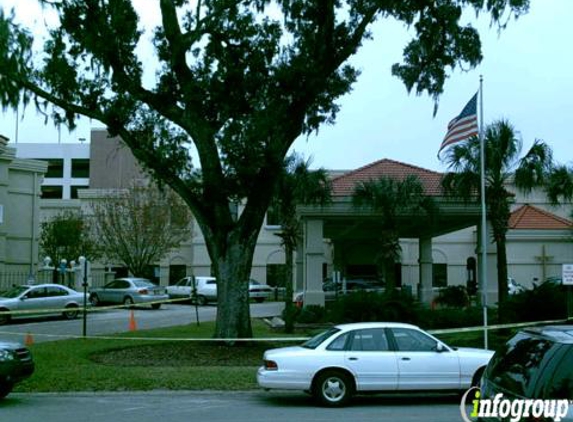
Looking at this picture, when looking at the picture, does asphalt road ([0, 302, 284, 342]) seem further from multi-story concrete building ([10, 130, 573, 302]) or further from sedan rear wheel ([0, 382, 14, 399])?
sedan rear wheel ([0, 382, 14, 399])

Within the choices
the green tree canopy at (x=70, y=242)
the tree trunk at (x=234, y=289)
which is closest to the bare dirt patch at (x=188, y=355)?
the tree trunk at (x=234, y=289)

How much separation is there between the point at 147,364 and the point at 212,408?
19.2 feet

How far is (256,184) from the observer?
20.0 m

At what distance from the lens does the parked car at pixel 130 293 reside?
1529 inches

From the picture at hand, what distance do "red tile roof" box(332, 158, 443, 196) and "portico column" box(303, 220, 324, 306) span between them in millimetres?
1577

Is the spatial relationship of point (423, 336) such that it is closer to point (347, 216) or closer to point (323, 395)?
point (323, 395)

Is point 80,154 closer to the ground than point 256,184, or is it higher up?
higher up

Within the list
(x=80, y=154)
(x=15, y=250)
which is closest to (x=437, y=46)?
(x=15, y=250)

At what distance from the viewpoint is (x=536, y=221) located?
4812 cm

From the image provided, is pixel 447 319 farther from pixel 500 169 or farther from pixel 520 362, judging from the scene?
pixel 520 362

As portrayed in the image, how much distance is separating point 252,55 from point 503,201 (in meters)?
10.4

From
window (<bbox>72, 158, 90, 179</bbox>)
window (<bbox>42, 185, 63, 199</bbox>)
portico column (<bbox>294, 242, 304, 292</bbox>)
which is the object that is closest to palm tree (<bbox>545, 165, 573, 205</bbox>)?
portico column (<bbox>294, 242, 304, 292</bbox>)

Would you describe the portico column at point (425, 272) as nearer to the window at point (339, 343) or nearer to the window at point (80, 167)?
the window at point (339, 343)

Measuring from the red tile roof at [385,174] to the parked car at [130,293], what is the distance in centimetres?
1338
